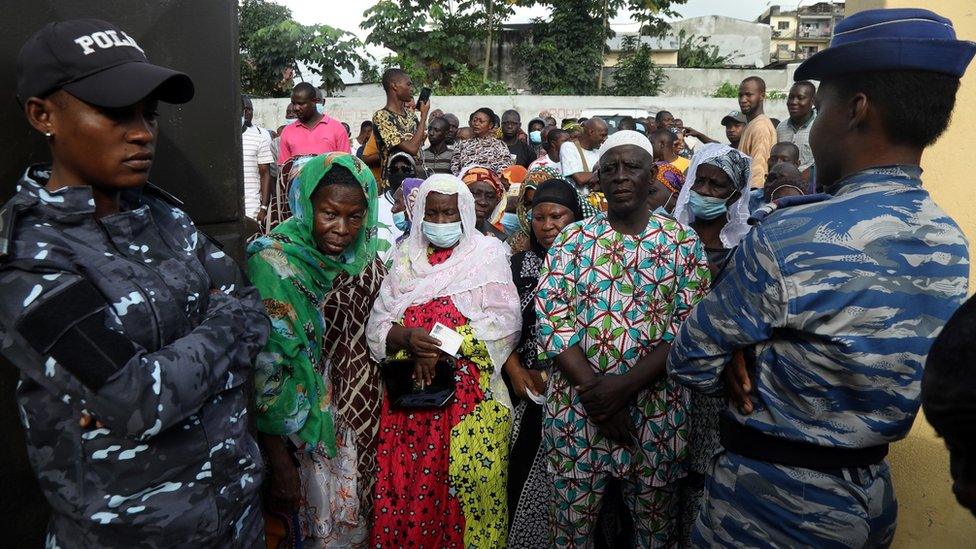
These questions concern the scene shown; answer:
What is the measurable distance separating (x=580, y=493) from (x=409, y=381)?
940 mm

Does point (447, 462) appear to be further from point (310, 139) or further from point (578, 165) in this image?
point (310, 139)

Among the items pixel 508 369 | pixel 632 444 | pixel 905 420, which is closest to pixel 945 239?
pixel 905 420

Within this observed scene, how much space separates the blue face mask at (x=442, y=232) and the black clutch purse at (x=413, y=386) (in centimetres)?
59

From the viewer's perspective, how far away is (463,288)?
319 centimetres

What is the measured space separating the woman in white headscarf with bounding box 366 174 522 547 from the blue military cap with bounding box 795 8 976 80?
188cm

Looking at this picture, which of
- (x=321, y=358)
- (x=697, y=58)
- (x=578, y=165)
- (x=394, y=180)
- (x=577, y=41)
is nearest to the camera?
(x=321, y=358)

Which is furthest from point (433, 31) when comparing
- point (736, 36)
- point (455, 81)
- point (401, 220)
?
point (401, 220)

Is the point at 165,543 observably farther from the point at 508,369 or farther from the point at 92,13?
the point at 508,369

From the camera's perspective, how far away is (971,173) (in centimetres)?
250

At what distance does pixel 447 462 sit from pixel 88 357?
78.3 inches

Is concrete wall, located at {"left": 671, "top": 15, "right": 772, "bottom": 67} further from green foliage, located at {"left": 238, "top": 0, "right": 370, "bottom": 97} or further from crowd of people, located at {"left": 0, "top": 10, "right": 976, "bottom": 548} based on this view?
crowd of people, located at {"left": 0, "top": 10, "right": 976, "bottom": 548}

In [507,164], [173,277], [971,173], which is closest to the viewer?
[173,277]

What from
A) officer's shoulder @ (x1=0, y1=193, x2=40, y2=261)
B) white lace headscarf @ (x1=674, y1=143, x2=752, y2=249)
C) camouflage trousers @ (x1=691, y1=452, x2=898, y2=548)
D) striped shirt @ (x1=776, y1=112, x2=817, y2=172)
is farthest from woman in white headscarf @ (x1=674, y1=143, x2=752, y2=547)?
striped shirt @ (x1=776, y1=112, x2=817, y2=172)

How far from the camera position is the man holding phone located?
21.1 feet
